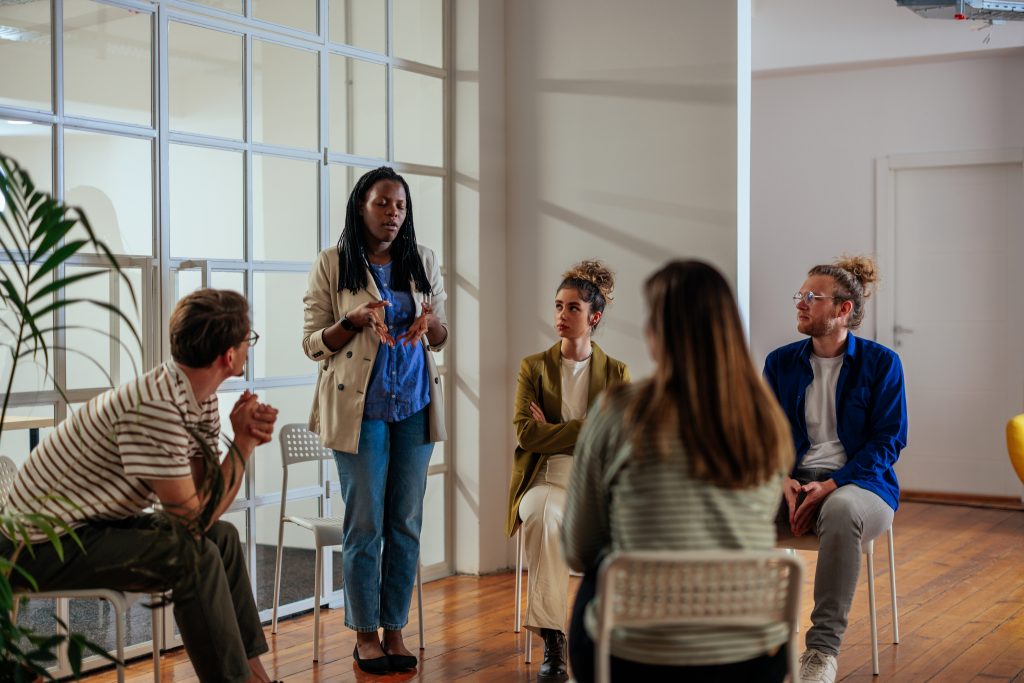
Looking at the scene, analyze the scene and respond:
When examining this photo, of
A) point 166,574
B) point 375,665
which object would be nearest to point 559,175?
point 375,665

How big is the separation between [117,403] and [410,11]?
107 inches

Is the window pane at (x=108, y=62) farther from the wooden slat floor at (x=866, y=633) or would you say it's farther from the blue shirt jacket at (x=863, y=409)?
the blue shirt jacket at (x=863, y=409)

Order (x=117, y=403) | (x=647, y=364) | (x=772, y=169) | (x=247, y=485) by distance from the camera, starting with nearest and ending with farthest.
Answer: (x=117, y=403) < (x=247, y=485) < (x=647, y=364) < (x=772, y=169)

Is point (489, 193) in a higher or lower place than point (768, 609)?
higher

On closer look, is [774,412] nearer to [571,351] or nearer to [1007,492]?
[571,351]

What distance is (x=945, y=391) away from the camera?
7.14 metres

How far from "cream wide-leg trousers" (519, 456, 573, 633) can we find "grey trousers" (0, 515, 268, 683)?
3.42 feet

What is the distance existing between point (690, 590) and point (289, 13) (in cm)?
300

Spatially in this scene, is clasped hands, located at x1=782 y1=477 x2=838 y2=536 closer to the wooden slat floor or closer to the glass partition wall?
the wooden slat floor

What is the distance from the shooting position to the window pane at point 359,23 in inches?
173

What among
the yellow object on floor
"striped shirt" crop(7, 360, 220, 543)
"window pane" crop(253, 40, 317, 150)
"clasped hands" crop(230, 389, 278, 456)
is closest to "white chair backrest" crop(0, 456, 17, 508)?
"striped shirt" crop(7, 360, 220, 543)

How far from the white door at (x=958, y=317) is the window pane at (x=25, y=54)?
5388 mm

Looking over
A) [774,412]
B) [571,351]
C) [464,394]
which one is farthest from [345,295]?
[774,412]

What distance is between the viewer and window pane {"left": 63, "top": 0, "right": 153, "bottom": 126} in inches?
136
